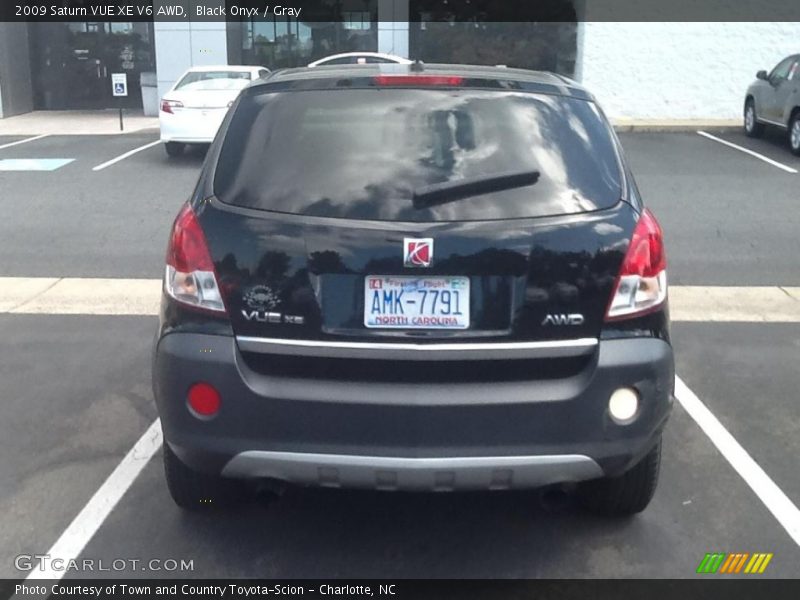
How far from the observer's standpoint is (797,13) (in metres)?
19.8

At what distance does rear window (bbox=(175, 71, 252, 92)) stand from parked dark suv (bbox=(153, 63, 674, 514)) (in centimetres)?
1168

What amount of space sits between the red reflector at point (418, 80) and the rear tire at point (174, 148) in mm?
12156

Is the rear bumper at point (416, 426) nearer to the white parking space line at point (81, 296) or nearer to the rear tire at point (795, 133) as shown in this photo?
the white parking space line at point (81, 296)

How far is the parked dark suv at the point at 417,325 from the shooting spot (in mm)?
3180

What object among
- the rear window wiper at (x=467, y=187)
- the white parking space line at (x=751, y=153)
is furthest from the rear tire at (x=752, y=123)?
the rear window wiper at (x=467, y=187)

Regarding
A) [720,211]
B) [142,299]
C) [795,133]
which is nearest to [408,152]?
[142,299]

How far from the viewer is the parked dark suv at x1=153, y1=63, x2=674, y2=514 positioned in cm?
318

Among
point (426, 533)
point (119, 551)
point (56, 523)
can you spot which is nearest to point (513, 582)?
point (426, 533)

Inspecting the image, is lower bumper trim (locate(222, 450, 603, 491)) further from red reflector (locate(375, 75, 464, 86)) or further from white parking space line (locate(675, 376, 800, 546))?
red reflector (locate(375, 75, 464, 86))

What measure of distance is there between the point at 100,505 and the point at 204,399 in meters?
1.16

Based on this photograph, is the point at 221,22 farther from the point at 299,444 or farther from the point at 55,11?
the point at 299,444

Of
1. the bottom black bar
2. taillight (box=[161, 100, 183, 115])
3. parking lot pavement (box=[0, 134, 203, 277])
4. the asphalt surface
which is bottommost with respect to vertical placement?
the bottom black bar

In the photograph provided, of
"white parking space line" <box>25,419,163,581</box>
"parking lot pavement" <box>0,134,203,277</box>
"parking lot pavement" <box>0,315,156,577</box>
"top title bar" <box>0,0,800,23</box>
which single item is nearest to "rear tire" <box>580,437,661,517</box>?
"white parking space line" <box>25,419,163,581</box>

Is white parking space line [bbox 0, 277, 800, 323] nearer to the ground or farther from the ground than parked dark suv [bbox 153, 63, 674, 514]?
nearer to the ground
